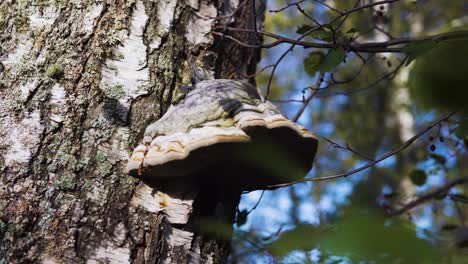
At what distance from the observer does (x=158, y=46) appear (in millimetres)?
2270

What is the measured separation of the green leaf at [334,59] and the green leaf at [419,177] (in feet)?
5.82

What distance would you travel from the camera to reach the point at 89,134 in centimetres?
196

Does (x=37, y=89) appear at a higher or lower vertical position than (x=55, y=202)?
higher

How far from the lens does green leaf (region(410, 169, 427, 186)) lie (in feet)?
13.0

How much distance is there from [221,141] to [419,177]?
2.74m

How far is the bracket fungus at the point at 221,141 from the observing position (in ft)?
5.55

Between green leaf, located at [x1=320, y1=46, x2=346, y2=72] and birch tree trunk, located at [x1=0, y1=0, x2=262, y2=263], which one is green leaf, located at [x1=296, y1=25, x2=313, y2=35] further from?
birch tree trunk, located at [x1=0, y1=0, x2=262, y2=263]

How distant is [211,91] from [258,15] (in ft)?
4.34

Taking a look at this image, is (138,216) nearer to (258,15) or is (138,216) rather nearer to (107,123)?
(107,123)

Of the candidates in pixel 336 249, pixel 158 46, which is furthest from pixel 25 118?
pixel 336 249

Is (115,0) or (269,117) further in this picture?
(115,0)

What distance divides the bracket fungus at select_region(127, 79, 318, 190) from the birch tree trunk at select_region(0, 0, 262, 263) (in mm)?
132

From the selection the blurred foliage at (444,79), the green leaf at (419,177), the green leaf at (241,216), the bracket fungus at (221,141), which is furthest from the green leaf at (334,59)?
the blurred foliage at (444,79)

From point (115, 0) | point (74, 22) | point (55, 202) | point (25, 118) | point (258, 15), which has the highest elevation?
point (258, 15)
